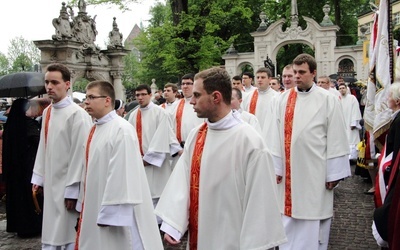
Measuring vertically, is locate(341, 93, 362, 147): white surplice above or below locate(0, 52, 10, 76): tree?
below

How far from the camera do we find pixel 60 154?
5.38 metres

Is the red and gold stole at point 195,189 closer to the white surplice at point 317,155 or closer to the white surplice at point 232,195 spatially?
the white surplice at point 232,195

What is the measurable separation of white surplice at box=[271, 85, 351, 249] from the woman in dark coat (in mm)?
3963

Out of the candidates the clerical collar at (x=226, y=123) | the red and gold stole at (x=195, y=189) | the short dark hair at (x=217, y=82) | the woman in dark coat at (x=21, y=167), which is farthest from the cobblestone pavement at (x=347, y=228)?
the short dark hair at (x=217, y=82)

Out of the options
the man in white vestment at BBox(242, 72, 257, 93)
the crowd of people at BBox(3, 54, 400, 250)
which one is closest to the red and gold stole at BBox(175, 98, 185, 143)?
the crowd of people at BBox(3, 54, 400, 250)

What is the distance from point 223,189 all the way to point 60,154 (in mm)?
2404

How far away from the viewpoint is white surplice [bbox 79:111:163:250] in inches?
166

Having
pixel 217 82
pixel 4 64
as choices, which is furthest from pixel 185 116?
pixel 4 64

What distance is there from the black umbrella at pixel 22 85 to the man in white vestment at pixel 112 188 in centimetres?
413

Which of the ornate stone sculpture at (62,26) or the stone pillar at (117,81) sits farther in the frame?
the stone pillar at (117,81)

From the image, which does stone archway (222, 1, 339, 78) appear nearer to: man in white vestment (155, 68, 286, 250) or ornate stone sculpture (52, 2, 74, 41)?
ornate stone sculpture (52, 2, 74, 41)

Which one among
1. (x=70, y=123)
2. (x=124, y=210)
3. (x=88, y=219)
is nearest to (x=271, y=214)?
(x=124, y=210)

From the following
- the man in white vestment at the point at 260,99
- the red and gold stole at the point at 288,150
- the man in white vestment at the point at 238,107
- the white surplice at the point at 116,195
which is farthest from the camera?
the man in white vestment at the point at 260,99

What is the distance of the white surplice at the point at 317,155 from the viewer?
18.5 ft
